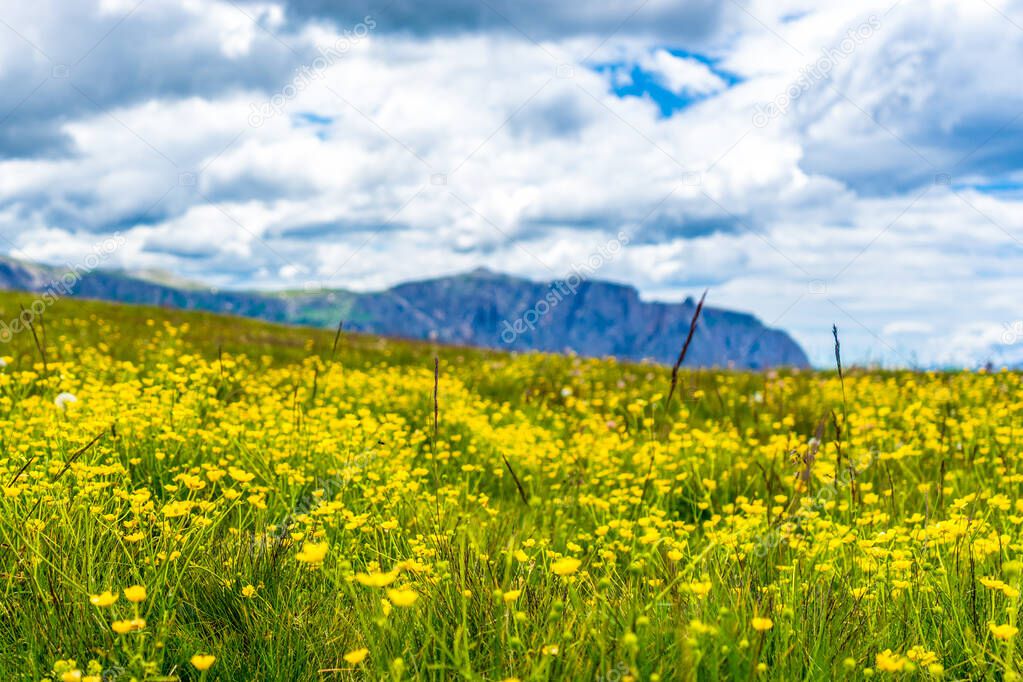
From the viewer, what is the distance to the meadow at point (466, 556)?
2781 mm

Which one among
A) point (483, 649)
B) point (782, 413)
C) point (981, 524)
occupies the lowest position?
point (483, 649)

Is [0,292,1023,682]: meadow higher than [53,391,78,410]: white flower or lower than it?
lower

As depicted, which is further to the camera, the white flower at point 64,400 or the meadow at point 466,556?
the white flower at point 64,400

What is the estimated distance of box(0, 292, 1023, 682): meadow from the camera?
2.78m

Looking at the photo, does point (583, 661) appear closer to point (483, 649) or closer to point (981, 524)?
point (483, 649)

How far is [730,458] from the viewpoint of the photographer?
6984mm

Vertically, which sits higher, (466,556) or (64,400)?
(64,400)

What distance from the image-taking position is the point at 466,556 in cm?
368

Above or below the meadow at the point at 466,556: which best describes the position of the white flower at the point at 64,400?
above

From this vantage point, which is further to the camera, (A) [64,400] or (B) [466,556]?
(A) [64,400]

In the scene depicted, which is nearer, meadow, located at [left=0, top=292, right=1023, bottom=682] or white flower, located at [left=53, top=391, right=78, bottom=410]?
meadow, located at [left=0, top=292, right=1023, bottom=682]

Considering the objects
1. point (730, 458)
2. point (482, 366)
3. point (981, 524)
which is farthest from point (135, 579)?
point (482, 366)

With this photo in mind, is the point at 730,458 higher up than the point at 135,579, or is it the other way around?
the point at 730,458

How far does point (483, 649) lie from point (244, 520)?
2277 millimetres
